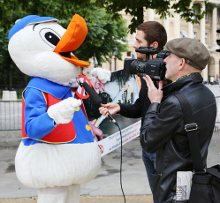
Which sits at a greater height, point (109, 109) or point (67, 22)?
point (67, 22)

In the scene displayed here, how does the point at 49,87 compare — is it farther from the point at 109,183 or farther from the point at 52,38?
the point at 109,183

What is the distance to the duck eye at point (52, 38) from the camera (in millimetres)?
3518

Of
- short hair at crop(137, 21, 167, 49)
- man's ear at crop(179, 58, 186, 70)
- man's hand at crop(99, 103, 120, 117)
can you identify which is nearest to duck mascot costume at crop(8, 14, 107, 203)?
man's hand at crop(99, 103, 120, 117)

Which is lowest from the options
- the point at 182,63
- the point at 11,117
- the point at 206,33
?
the point at 11,117

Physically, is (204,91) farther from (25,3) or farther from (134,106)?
(25,3)

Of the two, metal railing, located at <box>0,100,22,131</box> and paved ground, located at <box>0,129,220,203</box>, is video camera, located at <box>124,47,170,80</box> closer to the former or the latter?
paved ground, located at <box>0,129,220,203</box>

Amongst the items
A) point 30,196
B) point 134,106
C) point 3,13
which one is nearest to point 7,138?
point 3,13

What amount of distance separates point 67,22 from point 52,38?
19.7 meters

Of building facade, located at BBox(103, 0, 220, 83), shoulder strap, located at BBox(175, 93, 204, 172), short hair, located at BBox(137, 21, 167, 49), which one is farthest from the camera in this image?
building facade, located at BBox(103, 0, 220, 83)

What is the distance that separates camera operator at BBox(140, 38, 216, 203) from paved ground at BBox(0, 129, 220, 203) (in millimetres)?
2587

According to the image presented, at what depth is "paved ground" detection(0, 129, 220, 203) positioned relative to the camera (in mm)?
5458

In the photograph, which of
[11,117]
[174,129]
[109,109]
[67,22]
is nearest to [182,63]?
[174,129]

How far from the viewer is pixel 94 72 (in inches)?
231

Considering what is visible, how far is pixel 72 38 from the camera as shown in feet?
11.2
